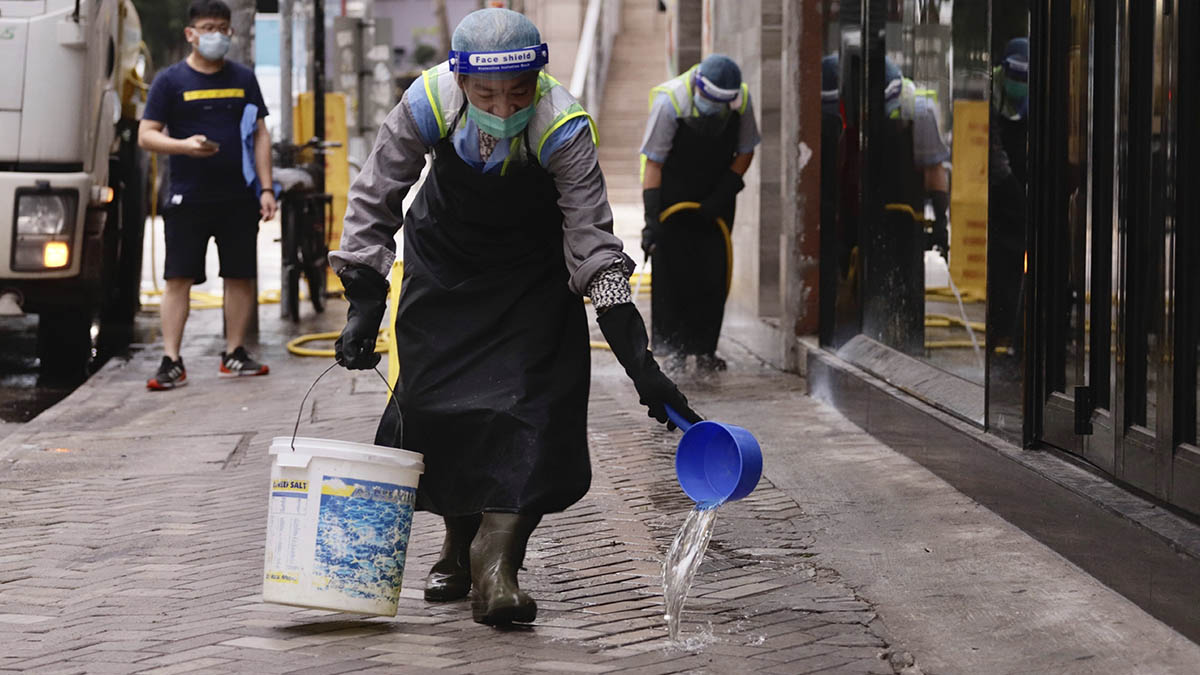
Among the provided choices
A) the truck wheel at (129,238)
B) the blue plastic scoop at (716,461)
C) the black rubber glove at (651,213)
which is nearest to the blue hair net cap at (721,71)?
the black rubber glove at (651,213)

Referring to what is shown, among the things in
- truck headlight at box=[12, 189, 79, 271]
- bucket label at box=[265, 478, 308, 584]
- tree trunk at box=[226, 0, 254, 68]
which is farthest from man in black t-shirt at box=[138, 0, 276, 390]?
bucket label at box=[265, 478, 308, 584]

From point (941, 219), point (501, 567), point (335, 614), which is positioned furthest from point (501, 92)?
point (941, 219)

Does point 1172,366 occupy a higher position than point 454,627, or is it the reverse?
point 1172,366

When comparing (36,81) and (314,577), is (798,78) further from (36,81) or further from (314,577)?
(314,577)

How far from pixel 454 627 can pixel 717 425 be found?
922mm

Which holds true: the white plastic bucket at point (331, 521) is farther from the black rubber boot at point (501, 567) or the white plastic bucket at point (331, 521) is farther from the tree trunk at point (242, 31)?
the tree trunk at point (242, 31)

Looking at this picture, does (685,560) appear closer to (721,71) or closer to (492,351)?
(492,351)

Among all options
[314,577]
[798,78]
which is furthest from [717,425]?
[798,78]

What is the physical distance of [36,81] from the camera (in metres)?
9.44

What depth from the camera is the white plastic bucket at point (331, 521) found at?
4.47 metres

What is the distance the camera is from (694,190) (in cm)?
1015

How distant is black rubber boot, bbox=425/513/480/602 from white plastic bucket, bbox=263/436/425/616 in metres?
0.49

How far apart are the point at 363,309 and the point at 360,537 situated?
0.65 meters

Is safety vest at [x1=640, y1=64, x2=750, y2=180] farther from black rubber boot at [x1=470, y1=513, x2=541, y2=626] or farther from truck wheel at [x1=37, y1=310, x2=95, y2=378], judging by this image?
black rubber boot at [x1=470, y1=513, x2=541, y2=626]
